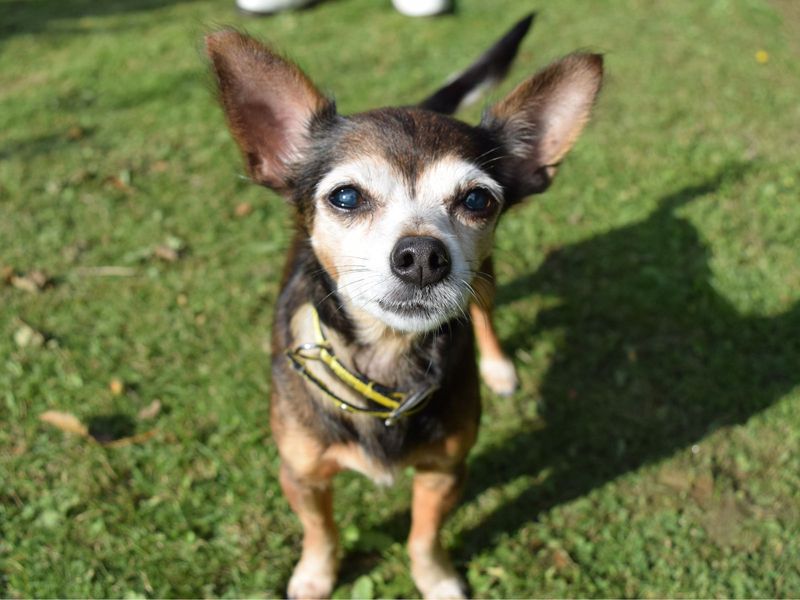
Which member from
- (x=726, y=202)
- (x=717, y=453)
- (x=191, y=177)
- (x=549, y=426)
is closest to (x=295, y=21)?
(x=191, y=177)

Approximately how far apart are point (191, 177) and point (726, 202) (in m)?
4.09

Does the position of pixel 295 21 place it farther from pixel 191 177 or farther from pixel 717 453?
pixel 717 453

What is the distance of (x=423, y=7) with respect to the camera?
7.81 m

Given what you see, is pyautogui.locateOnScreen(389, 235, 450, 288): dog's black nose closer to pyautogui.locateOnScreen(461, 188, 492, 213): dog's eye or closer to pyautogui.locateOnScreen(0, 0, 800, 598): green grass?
pyautogui.locateOnScreen(461, 188, 492, 213): dog's eye

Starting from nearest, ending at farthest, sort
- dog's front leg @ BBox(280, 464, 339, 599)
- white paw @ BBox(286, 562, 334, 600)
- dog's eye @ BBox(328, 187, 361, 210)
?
dog's eye @ BBox(328, 187, 361, 210), dog's front leg @ BBox(280, 464, 339, 599), white paw @ BBox(286, 562, 334, 600)

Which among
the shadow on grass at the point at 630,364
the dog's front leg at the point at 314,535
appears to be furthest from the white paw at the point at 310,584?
the shadow on grass at the point at 630,364

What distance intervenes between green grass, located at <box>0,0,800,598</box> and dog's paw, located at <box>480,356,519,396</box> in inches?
4.7

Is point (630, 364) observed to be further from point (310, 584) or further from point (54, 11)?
point (54, 11)

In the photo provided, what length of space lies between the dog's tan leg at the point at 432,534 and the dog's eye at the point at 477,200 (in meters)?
1.02

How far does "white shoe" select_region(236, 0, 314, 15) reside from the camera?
310 inches

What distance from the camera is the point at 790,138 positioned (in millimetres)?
5973

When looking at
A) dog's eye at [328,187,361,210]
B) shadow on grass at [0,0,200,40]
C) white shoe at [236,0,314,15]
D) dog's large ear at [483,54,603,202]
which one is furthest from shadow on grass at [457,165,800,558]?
shadow on grass at [0,0,200,40]

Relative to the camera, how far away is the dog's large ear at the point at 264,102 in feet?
7.66

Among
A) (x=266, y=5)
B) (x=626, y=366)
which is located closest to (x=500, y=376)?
(x=626, y=366)
